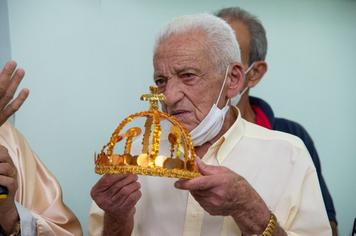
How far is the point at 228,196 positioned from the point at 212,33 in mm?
646

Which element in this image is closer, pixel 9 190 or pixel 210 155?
pixel 9 190

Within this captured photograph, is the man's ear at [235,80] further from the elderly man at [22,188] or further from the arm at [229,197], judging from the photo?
the elderly man at [22,188]

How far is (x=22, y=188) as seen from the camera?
6.84ft

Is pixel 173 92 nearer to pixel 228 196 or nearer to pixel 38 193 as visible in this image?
pixel 228 196

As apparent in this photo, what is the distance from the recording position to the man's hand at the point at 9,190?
1.71 metres

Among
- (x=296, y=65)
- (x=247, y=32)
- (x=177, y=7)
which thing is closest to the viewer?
(x=247, y=32)

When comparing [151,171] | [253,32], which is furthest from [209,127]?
[253,32]

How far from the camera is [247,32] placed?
106 inches

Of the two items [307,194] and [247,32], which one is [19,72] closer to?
[307,194]

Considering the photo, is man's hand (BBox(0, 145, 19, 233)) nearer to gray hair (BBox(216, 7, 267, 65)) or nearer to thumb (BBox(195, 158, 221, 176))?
thumb (BBox(195, 158, 221, 176))

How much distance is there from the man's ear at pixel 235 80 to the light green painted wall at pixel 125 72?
1289mm

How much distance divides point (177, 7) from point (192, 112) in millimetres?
1562

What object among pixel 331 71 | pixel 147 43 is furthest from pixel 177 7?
pixel 331 71

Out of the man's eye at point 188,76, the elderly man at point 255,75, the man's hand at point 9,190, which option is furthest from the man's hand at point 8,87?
the elderly man at point 255,75
